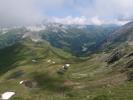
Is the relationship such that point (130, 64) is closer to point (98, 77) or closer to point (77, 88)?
point (98, 77)

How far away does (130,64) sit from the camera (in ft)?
580

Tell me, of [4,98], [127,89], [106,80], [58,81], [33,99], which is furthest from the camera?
[58,81]

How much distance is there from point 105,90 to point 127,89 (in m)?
9.31

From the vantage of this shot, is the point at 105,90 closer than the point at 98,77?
Yes

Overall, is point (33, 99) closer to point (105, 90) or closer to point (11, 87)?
point (105, 90)

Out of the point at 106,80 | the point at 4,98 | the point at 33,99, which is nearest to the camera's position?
the point at 33,99

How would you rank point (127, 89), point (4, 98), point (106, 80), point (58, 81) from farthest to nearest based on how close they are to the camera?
point (58, 81) < point (106, 80) < point (4, 98) < point (127, 89)

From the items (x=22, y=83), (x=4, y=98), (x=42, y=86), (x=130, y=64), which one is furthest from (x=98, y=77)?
(x=4, y=98)

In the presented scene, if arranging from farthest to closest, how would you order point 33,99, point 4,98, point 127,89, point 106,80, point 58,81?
point 58,81 → point 106,80 → point 4,98 → point 127,89 → point 33,99

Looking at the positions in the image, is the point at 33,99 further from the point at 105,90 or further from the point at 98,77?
the point at 98,77

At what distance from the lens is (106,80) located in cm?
15800

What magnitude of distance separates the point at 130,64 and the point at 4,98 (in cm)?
7395

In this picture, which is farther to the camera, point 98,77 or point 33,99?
point 98,77

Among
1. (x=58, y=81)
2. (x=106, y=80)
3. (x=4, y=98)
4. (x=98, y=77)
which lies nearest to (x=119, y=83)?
(x=106, y=80)
